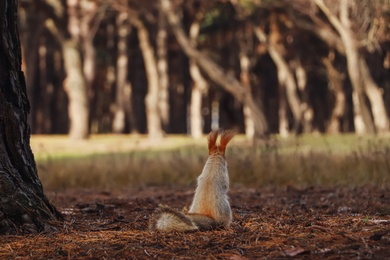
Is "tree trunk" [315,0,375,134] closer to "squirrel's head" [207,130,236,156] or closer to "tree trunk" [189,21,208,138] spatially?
"tree trunk" [189,21,208,138]

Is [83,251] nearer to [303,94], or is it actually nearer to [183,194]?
[183,194]

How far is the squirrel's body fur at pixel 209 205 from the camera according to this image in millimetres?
4672

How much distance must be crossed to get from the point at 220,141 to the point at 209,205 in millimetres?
436

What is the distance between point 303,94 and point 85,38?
37.5ft

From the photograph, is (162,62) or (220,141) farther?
(162,62)

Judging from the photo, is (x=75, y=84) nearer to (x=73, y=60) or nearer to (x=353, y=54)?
(x=73, y=60)

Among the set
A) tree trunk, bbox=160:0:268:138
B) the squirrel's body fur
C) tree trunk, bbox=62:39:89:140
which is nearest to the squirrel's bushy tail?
the squirrel's body fur

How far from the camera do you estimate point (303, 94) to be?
3425cm

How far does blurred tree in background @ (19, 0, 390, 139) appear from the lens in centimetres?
2489

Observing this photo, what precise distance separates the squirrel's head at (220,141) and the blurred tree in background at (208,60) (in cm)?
1658

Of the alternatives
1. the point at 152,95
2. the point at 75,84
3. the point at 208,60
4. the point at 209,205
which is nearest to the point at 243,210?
the point at 209,205

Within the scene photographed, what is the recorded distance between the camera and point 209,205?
4.79m

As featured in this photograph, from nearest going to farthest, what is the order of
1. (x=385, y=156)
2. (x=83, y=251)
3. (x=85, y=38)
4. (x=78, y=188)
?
(x=83, y=251), (x=385, y=156), (x=78, y=188), (x=85, y=38)

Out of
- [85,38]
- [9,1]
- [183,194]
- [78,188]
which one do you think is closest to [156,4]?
[85,38]
